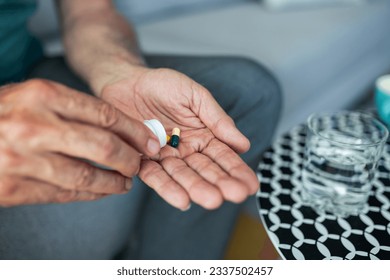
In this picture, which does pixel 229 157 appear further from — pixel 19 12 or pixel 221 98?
pixel 19 12

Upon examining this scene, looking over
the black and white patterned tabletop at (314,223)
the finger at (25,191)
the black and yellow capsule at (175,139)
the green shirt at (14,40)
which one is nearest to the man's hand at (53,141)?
the finger at (25,191)

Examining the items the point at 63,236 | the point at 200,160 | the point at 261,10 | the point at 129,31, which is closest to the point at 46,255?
the point at 63,236

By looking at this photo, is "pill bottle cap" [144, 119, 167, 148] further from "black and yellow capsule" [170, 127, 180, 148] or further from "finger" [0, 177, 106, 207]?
"finger" [0, 177, 106, 207]

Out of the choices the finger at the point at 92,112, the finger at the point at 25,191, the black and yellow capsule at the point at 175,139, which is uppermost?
the finger at the point at 92,112

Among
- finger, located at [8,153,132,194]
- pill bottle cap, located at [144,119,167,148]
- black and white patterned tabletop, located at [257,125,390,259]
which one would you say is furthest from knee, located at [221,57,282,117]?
finger, located at [8,153,132,194]

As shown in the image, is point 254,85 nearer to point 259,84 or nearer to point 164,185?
point 259,84

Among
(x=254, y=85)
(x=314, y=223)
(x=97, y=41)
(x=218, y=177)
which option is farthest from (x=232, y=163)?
(x=97, y=41)

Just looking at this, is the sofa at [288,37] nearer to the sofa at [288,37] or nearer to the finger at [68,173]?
the sofa at [288,37]
